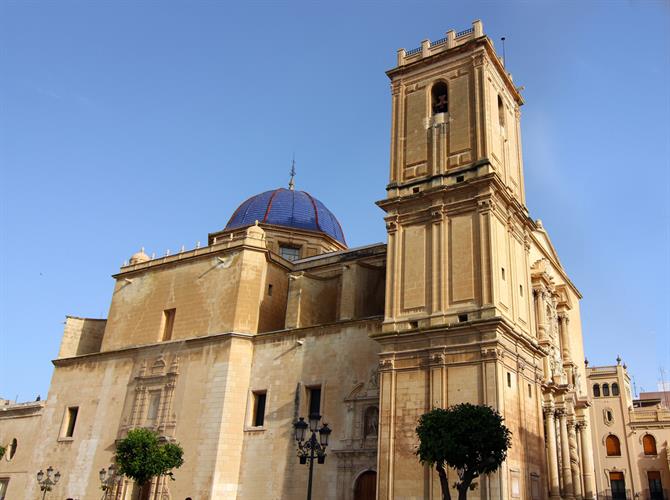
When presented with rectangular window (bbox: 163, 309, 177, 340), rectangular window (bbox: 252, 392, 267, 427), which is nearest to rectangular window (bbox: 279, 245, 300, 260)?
rectangular window (bbox: 163, 309, 177, 340)

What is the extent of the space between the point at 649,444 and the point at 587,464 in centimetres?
2210

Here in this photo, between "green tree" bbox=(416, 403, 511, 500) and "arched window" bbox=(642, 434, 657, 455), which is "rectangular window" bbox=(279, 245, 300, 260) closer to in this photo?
"green tree" bbox=(416, 403, 511, 500)

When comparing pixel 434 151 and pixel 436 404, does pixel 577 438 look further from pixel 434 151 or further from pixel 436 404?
pixel 434 151

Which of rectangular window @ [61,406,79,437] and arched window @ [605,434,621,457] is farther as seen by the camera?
arched window @ [605,434,621,457]

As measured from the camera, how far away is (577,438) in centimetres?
3017

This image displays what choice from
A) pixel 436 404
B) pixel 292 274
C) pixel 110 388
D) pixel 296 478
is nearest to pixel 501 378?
pixel 436 404

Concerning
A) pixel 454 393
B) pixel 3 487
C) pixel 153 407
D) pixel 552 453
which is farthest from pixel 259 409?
pixel 3 487

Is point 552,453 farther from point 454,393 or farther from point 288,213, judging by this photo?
point 288,213

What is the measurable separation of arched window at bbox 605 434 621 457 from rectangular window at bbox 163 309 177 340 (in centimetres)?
3367

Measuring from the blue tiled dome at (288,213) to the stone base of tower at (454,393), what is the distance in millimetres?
17216

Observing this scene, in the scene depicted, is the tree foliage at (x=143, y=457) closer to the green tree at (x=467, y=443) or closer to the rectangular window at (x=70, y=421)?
the rectangular window at (x=70, y=421)

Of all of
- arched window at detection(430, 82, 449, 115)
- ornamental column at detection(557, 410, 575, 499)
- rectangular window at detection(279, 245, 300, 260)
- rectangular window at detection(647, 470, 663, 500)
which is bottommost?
ornamental column at detection(557, 410, 575, 499)

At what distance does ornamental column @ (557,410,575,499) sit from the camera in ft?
88.2

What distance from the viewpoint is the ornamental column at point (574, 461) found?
2762 cm
